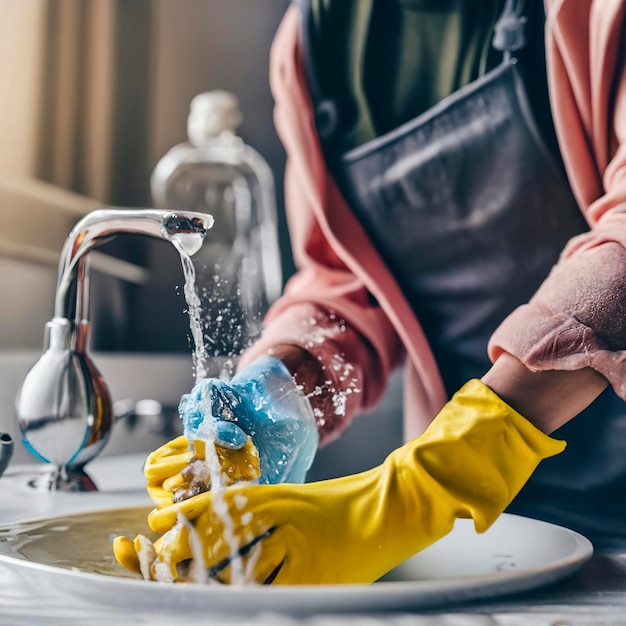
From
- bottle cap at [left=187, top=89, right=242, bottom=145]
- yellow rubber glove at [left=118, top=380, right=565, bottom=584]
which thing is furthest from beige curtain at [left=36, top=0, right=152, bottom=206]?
yellow rubber glove at [left=118, top=380, right=565, bottom=584]

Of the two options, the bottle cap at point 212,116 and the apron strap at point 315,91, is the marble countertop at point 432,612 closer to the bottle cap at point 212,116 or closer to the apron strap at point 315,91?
the apron strap at point 315,91

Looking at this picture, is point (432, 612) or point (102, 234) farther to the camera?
point (102, 234)

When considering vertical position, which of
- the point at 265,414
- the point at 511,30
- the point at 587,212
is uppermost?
the point at 511,30

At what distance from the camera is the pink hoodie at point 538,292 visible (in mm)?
574

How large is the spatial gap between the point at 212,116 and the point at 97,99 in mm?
201

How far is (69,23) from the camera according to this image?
1362mm

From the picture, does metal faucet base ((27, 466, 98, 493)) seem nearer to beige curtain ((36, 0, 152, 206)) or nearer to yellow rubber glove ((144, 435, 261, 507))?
yellow rubber glove ((144, 435, 261, 507))

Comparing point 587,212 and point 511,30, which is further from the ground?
point 511,30

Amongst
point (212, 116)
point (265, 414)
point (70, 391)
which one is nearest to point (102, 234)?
point (70, 391)

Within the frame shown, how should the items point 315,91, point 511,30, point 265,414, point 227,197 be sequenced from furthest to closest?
1. point 227,197
2. point 315,91
3. point 511,30
4. point 265,414

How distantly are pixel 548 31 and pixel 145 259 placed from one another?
2.92 feet

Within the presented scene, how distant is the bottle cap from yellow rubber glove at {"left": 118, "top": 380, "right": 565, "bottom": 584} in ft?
3.29

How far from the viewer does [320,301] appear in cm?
87

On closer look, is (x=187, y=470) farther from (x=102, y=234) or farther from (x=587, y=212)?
(x=587, y=212)
